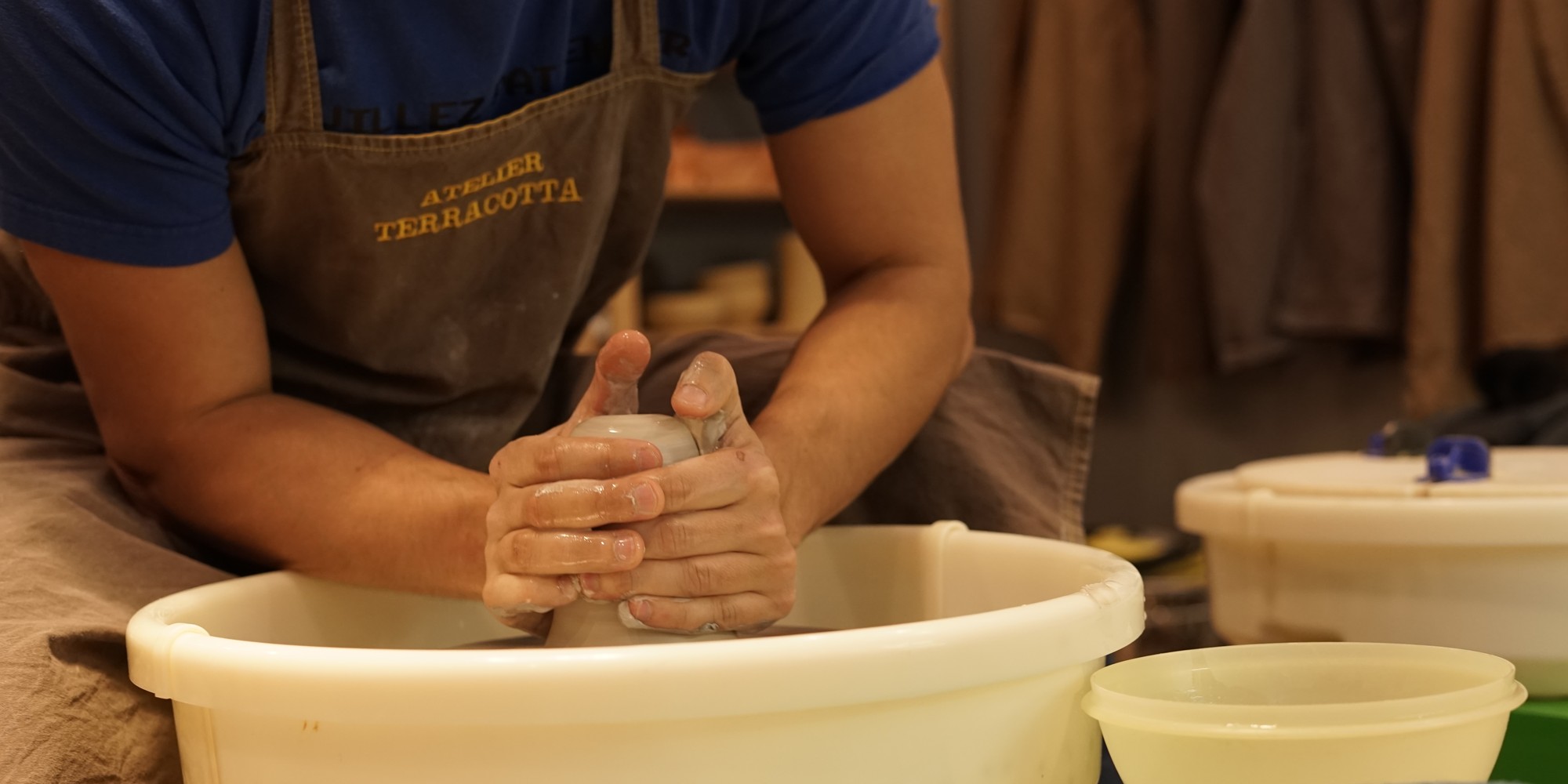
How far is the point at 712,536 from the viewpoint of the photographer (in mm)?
571

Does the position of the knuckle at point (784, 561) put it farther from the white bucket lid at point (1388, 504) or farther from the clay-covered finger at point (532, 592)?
the white bucket lid at point (1388, 504)

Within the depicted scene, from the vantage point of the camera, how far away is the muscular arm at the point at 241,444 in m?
0.68

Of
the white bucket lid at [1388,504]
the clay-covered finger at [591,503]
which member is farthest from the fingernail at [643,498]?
the white bucket lid at [1388,504]

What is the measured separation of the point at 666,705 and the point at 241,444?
0.37 m

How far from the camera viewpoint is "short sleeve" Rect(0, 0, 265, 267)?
624 mm

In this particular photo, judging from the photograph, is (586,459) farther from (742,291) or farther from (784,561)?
(742,291)

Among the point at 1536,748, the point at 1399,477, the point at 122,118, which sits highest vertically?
the point at 122,118

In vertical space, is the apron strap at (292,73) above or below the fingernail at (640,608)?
above

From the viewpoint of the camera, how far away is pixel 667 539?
0.56 m

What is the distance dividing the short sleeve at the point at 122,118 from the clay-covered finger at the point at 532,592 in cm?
26

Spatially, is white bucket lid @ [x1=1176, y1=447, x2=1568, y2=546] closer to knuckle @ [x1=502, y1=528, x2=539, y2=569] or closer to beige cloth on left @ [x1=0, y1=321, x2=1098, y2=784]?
beige cloth on left @ [x1=0, y1=321, x2=1098, y2=784]

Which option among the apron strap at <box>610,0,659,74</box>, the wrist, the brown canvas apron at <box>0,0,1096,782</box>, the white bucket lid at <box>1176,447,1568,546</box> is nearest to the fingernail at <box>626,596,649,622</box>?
the wrist

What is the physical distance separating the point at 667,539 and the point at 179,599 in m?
0.23

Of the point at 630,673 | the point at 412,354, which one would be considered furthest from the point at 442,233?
the point at 630,673
